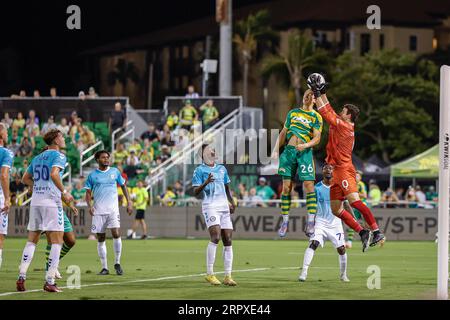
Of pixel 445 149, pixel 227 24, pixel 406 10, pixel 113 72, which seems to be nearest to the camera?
pixel 445 149

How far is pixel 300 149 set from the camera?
20.8 meters

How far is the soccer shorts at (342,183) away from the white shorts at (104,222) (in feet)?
16.0

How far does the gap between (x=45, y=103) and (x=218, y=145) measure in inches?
366

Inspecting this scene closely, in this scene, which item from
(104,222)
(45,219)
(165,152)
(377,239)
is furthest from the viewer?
(165,152)

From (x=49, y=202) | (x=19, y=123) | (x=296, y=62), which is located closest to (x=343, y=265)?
(x=49, y=202)

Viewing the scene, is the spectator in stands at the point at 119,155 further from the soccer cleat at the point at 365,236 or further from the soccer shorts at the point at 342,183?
the soccer cleat at the point at 365,236

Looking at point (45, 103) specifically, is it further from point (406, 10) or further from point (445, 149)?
point (406, 10)

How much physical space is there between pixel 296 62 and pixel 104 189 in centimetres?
7621

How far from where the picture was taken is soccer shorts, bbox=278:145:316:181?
→ 21422mm

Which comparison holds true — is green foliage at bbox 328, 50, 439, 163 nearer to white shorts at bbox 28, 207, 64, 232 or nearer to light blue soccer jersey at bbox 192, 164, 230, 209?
light blue soccer jersey at bbox 192, 164, 230, 209

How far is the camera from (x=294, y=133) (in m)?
21.2

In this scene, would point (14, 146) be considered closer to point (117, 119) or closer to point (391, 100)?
point (117, 119)

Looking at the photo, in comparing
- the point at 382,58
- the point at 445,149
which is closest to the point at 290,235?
the point at 445,149

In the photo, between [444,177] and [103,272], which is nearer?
[444,177]
